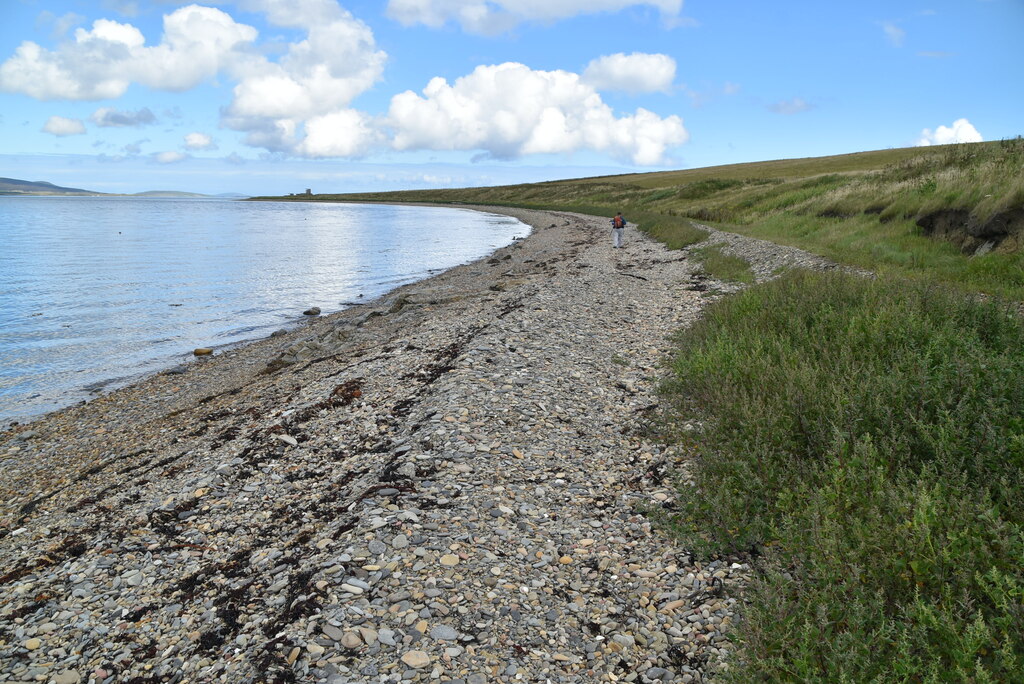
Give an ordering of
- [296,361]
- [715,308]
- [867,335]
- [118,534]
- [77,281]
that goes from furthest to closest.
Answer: [77,281]
[296,361]
[715,308]
[867,335]
[118,534]

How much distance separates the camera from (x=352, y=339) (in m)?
18.9

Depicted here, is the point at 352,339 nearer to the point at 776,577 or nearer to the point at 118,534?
the point at 118,534

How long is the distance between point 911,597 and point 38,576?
8.68 metres

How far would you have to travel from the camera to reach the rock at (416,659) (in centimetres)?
469

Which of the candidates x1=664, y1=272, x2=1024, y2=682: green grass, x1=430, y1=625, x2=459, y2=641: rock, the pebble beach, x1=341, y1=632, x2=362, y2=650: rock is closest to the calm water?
the pebble beach

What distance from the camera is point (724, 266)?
22.9m

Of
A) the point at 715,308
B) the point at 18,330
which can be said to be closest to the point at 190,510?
the point at 715,308

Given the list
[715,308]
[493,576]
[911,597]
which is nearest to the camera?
[911,597]

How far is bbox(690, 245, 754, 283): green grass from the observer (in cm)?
2050

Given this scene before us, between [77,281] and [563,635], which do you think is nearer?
[563,635]

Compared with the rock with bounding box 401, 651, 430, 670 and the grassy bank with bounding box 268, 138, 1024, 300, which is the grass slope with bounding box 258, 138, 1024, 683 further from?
the grassy bank with bounding box 268, 138, 1024, 300

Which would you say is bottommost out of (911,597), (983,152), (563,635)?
(563,635)

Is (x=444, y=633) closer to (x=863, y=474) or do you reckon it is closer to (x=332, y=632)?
(x=332, y=632)

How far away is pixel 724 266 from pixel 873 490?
18528mm
